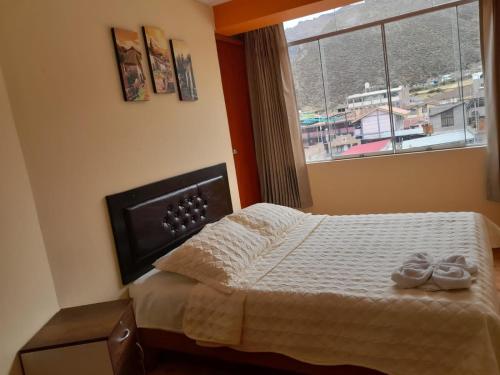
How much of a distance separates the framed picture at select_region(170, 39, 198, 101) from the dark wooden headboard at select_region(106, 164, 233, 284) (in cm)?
59

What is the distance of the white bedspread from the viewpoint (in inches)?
62.1

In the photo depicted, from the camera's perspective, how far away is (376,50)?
3.86 metres

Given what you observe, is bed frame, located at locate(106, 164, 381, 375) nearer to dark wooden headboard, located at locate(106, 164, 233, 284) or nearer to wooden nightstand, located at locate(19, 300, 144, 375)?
dark wooden headboard, located at locate(106, 164, 233, 284)

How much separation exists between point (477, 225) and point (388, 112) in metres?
1.77

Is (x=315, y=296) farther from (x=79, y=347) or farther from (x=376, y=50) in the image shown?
(x=376, y=50)

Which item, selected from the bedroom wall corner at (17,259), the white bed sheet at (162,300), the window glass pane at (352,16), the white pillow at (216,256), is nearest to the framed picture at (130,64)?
the bedroom wall corner at (17,259)

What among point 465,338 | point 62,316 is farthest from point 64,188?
point 465,338

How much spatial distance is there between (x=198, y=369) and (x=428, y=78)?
3.17 metres

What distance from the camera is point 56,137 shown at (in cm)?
198

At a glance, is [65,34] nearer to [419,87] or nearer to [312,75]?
[312,75]

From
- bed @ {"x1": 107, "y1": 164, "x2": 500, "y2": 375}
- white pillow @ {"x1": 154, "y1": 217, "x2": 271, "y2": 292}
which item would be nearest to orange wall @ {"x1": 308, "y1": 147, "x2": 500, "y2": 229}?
bed @ {"x1": 107, "y1": 164, "x2": 500, "y2": 375}

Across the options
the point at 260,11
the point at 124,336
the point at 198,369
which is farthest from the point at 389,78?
the point at 124,336

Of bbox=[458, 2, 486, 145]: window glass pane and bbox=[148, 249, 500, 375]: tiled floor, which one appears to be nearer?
bbox=[148, 249, 500, 375]: tiled floor

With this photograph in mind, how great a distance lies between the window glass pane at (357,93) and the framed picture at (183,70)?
165cm
